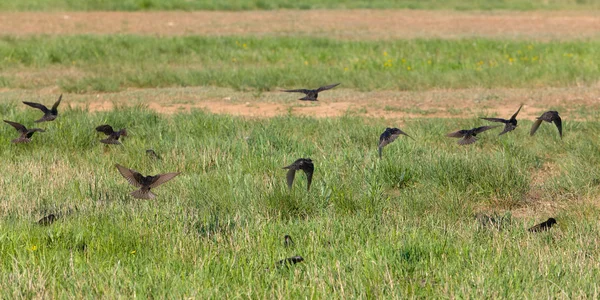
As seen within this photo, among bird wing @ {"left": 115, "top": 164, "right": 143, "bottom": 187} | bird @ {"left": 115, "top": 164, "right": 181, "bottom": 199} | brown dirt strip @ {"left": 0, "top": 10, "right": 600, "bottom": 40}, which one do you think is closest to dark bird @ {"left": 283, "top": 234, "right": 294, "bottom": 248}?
bird @ {"left": 115, "top": 164, "right": 181, "bottom": 199}

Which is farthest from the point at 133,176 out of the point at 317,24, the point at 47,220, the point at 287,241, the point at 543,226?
the point at 317,24

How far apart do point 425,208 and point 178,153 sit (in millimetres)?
2700

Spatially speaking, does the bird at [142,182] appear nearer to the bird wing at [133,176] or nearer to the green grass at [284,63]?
the bird wing at [133,176]

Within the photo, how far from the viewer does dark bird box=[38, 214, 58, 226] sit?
4.94 metres

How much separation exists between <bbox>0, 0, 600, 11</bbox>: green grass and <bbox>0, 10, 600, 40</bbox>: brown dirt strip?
126 cm

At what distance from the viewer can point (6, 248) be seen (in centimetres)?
443

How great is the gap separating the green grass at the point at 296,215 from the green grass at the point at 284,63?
14.6 feet

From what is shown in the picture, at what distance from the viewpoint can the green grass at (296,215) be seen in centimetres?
395

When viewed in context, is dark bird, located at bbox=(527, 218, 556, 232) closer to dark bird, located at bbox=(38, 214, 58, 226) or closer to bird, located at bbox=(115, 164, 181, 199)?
bird, located at bbox=(115, 164, 181, 199)

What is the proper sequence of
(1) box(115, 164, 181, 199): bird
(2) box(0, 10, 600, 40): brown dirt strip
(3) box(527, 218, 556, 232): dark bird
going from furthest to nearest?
(2) box(0, 10, 600, 40): brown dirt strip
(3) box(527, 218, 556, 232): dark bird
(1) box(115, 164, 181, 199): bird

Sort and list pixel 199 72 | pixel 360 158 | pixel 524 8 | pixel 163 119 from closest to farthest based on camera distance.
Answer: pixel 360 158 → pixel 163 119 → pixel 199 72 → pixel 524 8

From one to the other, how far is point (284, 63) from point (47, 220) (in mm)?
10532

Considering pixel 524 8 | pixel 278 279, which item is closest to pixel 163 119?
pixel 278 279

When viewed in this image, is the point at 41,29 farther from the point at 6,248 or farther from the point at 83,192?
the point at 6,248
